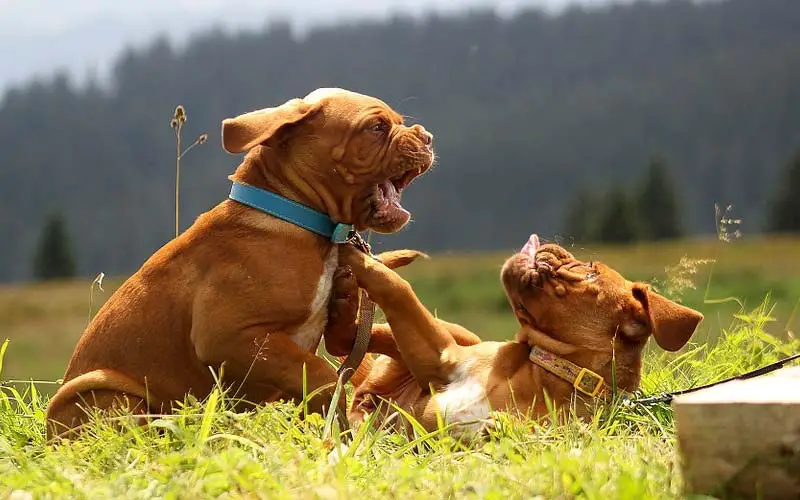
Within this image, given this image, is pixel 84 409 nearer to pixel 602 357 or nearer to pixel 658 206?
pixel 602 357

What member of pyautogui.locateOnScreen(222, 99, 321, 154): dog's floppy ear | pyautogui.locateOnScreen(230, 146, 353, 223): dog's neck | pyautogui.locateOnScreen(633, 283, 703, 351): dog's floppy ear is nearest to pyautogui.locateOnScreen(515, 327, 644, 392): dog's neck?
pyautogui.locateOnScreen(633, 283, 703, 351): dog's floppy ear

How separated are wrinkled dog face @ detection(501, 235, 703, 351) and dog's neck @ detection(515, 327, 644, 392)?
0.10 feet

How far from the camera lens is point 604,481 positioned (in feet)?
11.7

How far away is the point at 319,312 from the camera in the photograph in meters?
4.85

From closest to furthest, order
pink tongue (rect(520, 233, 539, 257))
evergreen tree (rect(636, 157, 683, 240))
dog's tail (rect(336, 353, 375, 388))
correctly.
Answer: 1. pink tongue (rect(520, 233, 539, 257))
2. dog's tail (rect(336, 353, 375, 388))
3. evergreen tree (rect(636, 157, 683, 240))

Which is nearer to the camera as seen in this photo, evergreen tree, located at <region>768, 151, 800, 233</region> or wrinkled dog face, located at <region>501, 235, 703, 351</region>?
wrinkled dog face, located at <region>501, 235, 703, 351</region>

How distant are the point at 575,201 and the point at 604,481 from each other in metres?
71.4

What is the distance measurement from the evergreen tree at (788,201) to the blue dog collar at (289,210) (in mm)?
59995

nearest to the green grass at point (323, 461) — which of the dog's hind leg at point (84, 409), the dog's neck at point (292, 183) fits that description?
the dog's hind leg at point (84, 409)

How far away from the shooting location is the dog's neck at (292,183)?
4.87m

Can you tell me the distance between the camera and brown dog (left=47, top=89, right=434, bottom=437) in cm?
461

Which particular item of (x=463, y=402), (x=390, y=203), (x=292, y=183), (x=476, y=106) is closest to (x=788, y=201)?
(x=476, y=106)

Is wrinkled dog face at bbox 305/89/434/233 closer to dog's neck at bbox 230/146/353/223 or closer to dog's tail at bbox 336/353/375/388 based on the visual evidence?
dog's neck at bbox 230/146/353/223

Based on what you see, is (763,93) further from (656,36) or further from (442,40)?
(442,40)
